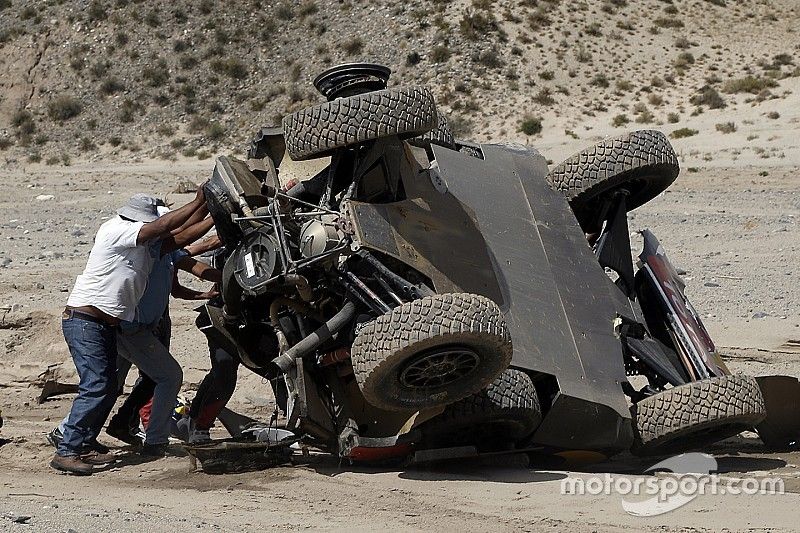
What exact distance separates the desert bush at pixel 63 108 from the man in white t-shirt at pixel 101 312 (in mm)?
26415

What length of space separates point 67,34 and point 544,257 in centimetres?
3114

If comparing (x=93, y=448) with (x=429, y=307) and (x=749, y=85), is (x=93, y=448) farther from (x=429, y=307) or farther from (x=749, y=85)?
(x=749, y=85)

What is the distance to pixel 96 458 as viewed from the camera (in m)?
6.84

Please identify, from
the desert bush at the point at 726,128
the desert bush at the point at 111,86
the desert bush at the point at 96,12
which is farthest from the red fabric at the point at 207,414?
the desert bush at the point at 96,12

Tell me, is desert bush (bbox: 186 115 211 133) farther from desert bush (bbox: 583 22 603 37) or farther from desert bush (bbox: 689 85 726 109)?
desert bush (bbox: 689 85 726 109)

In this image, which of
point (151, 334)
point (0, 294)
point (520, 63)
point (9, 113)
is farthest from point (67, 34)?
point (151, 334)

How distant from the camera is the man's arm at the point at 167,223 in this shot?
6.60 m

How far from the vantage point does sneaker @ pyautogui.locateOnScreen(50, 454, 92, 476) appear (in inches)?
264

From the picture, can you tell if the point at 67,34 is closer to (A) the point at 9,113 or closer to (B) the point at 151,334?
(A) the point at 9,113

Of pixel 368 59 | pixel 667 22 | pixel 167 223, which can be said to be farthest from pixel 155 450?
pixel 667 22

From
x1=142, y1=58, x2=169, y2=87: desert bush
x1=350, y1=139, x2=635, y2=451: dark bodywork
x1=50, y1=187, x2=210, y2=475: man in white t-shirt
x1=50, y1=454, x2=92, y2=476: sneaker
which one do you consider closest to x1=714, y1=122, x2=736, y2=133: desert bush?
x1=142, y1=58, x2=169, y2=87: desert bush

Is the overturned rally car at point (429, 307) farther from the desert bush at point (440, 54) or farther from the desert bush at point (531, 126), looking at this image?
the desert bush at point (440, 54)

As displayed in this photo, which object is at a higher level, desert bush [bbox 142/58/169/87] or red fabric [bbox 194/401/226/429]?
red fabric [bbox 194/401/226/429]

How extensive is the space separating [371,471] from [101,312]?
172 cm
